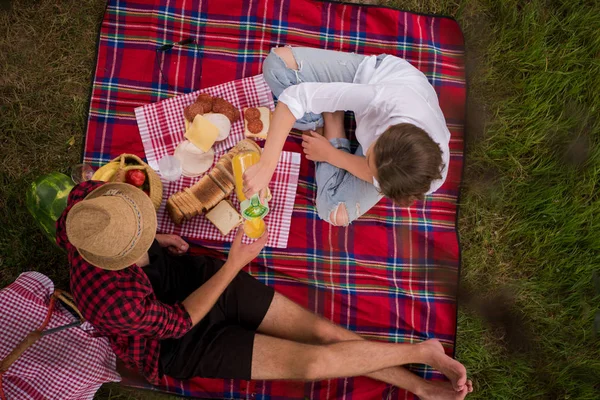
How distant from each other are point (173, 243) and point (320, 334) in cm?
93

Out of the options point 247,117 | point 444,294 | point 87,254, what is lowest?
point 444,294

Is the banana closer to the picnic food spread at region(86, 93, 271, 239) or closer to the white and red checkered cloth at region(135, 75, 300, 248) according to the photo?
the picnic food spread at region(86, 93, 271, 239)

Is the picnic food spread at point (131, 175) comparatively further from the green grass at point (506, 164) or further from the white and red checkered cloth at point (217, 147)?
the green grass at point (506, 164)

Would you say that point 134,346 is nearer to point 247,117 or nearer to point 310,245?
point 310,245

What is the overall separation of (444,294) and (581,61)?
5.26 feet

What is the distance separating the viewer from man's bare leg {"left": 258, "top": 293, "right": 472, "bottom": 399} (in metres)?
2.36

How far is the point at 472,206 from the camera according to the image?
8.72 feet

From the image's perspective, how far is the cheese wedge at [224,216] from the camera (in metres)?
2.51

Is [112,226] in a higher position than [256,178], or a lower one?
lower

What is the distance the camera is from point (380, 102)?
1983mm

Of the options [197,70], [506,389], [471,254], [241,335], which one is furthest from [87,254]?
[506,389]

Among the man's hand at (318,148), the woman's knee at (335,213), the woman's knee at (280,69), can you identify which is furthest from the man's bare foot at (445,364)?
the woman's knee at (280,69)

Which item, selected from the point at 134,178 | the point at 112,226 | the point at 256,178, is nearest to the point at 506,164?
the point at 256,178

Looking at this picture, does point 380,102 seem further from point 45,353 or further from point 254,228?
point 45,353
